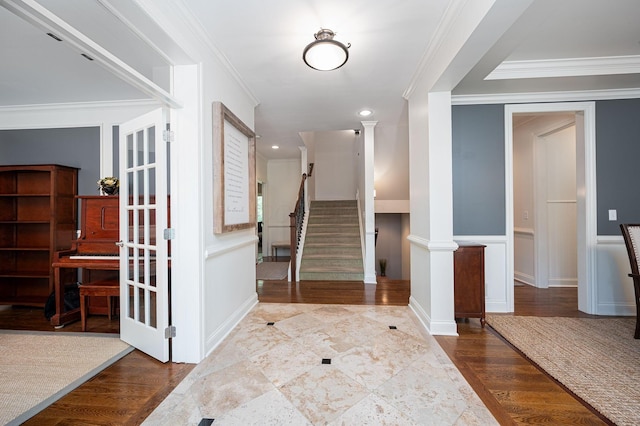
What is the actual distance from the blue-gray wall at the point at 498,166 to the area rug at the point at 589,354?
1.02m

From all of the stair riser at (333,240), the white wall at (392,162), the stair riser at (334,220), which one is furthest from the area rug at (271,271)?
the white wall at (392,162)

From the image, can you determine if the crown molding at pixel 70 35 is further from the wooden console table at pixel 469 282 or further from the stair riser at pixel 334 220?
the stair riser at pixel 334 220

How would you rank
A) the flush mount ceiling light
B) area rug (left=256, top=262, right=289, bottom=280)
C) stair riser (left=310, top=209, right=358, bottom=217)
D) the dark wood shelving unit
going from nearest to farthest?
1. the flush mount ceiling light
2. the dark wood shelving unit
3. area rug (left=256, top=262, right=289, bottom=280)
4. stair riser (left=310, top=209, right=358, bottom=217)

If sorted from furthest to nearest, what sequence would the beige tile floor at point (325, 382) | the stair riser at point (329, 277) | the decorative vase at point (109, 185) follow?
the stair riser at point (329, 277) → the decorative vase at point (109, 185) → the beige tile floor at point (325, 382)

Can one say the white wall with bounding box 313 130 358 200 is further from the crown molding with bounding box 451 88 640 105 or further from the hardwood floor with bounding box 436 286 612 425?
the hardwood floor with bounding box 436 286 612 425

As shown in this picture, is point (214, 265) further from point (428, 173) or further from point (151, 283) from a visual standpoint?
point (428, 173)

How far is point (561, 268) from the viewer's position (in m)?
4.05

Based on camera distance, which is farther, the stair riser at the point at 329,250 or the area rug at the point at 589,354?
the stair riser at the point at 329,250

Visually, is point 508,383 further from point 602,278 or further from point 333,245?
point 333,245

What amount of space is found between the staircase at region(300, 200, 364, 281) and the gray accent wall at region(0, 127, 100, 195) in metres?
3.32

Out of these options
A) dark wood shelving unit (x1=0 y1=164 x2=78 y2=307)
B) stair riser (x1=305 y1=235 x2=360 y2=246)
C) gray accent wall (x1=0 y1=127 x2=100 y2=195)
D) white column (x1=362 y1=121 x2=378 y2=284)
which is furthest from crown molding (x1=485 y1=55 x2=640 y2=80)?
dark wood shelving unit (x1=0 y1=164 x2=78 y2=307)

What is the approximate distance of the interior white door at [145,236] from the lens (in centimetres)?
207

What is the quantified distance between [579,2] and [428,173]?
1.52 metres

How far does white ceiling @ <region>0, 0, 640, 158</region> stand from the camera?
1.84 metres
